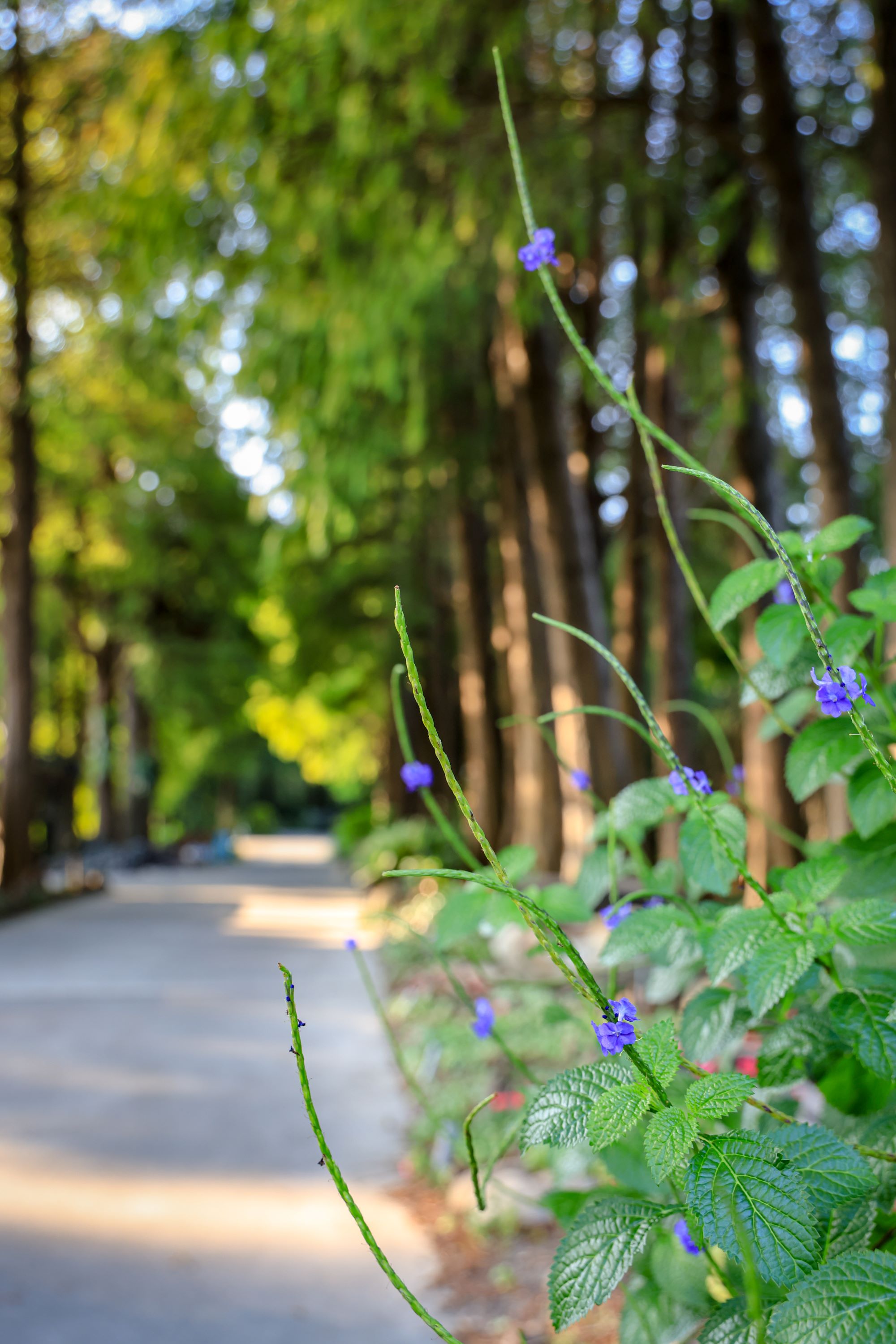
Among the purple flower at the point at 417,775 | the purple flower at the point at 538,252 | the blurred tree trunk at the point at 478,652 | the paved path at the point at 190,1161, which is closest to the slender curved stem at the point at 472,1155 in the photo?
the purple flower at the point at 417,775

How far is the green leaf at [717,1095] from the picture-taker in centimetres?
73

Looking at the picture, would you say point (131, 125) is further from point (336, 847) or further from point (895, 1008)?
point (336, 847)

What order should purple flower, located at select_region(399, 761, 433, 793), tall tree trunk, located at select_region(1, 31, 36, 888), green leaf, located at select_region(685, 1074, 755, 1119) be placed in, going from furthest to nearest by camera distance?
tall tree trunk, located at select_region(1, 31, 36, 888), purple flower, located at select_region(399, 761, 433, 793), green leaf, located at select_region(685, 1074, 755, 1119)

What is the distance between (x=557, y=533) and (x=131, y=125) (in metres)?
4.12

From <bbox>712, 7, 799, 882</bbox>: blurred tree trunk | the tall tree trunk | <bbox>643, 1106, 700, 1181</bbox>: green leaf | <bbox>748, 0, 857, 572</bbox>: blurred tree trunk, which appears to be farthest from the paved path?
the tall tree trunk

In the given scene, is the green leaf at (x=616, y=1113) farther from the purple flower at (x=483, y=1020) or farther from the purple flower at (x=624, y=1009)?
the purple flower at (x=483, y=1020)

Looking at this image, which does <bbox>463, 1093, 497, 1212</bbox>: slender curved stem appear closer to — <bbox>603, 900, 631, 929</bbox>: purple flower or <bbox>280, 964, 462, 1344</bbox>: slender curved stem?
<bbox>280, 964, 462, 1344</bbox>: slender curved stem

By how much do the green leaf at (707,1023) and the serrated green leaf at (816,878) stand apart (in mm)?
137

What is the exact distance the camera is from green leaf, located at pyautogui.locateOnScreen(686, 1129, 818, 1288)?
0.69 metres

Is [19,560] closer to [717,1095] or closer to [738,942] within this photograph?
[738,942]

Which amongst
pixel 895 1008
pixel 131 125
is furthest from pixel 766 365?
pixel 895 1008

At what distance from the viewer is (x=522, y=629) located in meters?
10.4

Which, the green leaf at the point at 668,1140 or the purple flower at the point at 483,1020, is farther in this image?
the purple flower at the point at 483,1020

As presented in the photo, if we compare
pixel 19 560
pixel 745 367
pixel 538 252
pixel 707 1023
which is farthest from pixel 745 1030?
pixel 19 560
